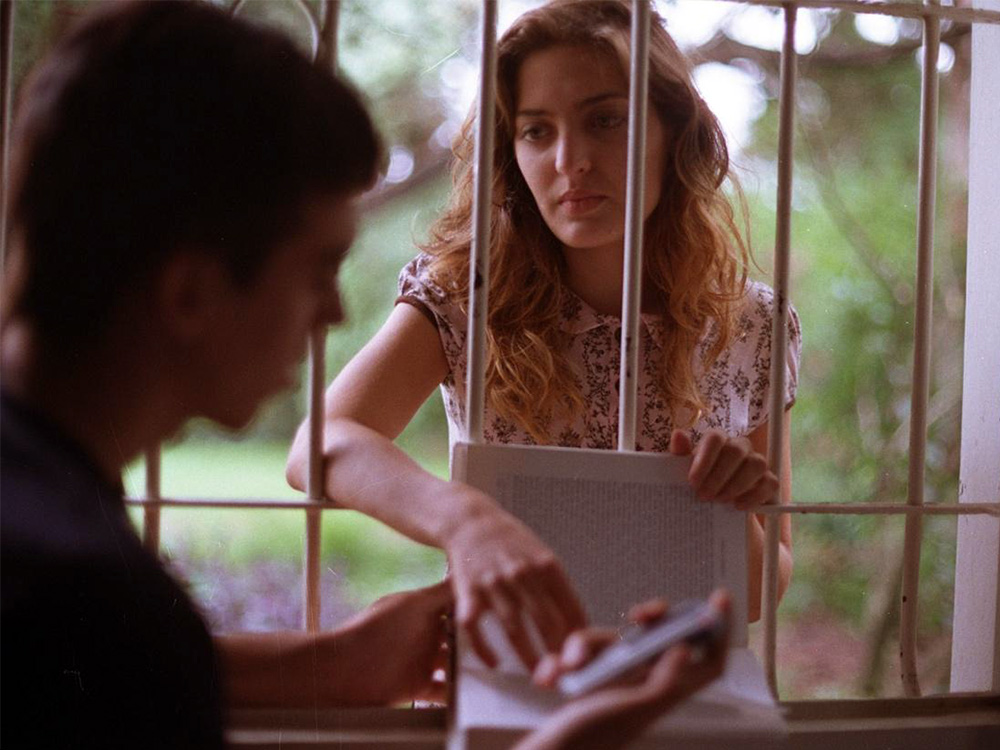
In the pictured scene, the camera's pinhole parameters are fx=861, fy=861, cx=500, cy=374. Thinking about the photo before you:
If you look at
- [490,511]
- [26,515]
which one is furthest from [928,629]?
[26,515]

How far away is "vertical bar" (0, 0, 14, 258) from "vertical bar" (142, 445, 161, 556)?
0.17 m

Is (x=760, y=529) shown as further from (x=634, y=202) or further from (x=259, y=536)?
(x=259, y=536)

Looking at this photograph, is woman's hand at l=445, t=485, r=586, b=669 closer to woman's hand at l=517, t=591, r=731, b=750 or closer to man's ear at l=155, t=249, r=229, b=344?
woman's hand at l=517, t=591, r=731, b=750

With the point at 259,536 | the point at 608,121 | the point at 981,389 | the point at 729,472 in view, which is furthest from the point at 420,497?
the point at 981,389

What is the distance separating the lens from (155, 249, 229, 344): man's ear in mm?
546

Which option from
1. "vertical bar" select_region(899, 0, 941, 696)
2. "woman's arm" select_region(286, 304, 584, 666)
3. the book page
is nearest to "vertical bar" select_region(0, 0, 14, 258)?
"woman's arm" select_region(286, 304, 584, 666)

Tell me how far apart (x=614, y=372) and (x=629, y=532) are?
0.78ft

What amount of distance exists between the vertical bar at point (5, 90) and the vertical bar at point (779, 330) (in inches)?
22.3

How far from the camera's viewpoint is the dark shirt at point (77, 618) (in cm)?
51

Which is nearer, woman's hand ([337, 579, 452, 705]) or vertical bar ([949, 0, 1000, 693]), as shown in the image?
woman's hand ([337, 579, 452, 705])

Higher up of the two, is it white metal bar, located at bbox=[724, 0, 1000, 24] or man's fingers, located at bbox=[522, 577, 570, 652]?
white metal bar, located at bbox=[724, 0, 1000, 24]

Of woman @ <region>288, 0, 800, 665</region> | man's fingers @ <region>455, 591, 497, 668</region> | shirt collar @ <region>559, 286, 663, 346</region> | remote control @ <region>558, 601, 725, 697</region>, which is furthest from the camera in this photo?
shirt collar @ <region>559, 286, 663, 346</region>

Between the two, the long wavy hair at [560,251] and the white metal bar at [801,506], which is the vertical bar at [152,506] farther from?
the long wavy hair at [560,251]

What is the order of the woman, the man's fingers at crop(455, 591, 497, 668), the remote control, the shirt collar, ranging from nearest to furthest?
the remote control, the man's fingers at crop(455, 591, 497, 668), the woman, the shirt collar
